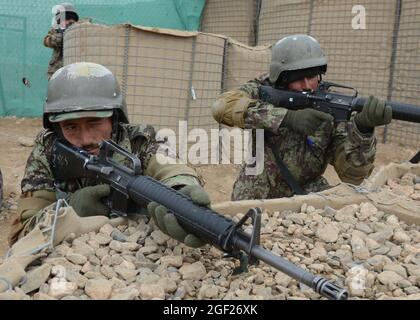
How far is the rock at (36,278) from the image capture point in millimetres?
1531

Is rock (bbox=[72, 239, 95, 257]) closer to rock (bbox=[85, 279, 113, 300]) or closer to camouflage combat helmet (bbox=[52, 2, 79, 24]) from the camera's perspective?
rock (bbox=[85, 279, 113, 300])

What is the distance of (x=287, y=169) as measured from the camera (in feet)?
11.2

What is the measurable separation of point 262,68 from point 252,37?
8.32ft

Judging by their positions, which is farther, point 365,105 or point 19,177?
point 19,177

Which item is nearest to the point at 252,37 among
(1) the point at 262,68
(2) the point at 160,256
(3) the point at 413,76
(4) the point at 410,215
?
(1) the point at 262,68

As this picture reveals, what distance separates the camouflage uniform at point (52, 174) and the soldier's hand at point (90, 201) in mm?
107

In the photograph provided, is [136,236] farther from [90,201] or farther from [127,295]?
[127,295]

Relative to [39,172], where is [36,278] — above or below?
below

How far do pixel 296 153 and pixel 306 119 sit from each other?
1.39 ft

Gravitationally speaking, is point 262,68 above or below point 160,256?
above

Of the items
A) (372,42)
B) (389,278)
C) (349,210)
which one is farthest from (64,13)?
(389,278)

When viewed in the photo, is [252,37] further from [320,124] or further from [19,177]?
[320,124]

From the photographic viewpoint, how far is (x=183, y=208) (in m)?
1.79

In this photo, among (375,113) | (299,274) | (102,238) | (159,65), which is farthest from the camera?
(159,65)
